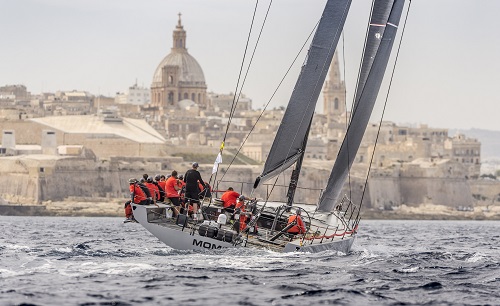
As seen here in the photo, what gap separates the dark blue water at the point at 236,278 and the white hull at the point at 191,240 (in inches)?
9.5

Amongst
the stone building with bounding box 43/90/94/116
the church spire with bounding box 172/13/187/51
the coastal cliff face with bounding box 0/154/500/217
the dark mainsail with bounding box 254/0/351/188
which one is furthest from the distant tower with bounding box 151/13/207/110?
the dark mainsail with bounding box 254/0/351/188

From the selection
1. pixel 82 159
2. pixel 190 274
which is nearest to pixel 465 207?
pixel 82 159

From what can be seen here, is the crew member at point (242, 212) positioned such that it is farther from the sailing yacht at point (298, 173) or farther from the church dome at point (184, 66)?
the church dome at point (184, 66)

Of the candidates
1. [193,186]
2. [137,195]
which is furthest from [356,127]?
[137,195]

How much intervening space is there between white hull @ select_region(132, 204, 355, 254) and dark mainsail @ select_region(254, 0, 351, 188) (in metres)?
2.32

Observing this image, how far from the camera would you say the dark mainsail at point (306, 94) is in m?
30.6

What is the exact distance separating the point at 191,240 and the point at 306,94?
4.64 meters

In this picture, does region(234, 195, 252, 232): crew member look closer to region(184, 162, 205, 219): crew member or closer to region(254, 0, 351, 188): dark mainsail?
region(184, 162, 205, 219): crew member

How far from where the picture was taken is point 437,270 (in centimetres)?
2661

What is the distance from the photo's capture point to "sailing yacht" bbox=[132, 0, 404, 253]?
27.9m

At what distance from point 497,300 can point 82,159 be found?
309ft

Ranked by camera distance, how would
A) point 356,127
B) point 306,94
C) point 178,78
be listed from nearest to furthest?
point 306,94, point 356,127, point 178,78

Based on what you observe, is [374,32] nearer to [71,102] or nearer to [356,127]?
[356,127]

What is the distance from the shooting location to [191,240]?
91.2 ft
